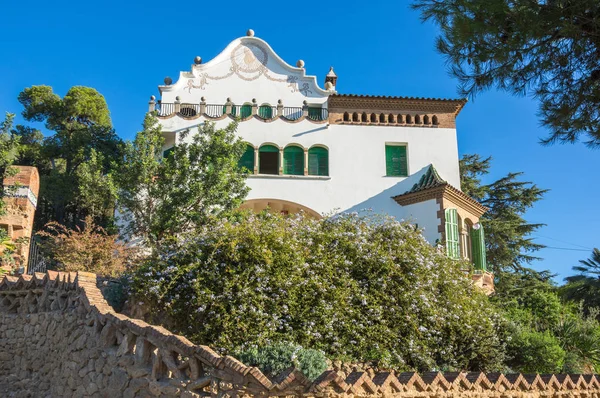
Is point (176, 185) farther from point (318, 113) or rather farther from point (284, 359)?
point (284, 359)

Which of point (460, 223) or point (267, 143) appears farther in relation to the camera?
point (267, 143)

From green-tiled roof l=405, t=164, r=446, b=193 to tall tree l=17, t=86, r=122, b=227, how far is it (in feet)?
42.1

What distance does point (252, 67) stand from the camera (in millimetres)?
23391

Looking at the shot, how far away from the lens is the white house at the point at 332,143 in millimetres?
20688

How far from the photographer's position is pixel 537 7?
7359 millimetres

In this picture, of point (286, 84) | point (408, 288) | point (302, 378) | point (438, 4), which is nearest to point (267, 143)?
point (286, 84)

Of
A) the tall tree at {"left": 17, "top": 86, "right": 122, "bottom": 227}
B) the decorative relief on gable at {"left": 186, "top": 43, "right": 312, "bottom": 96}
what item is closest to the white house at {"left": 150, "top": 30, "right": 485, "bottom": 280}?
the decorative relief on gable at {"left": 186, "top": 43, "right": 312, "bottom": 96}

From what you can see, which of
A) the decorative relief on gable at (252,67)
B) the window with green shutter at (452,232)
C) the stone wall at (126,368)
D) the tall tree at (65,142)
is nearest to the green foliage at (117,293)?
the stone wall at (126,368)

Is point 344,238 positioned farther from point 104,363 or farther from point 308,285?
point 104,363

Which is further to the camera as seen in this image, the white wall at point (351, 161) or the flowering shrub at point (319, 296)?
the white wall at point (351, 161)

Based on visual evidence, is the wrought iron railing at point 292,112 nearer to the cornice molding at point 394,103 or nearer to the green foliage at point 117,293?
the cornice molding at point 394,103

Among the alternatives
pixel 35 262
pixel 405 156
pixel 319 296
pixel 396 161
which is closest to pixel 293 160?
pixel 396 161

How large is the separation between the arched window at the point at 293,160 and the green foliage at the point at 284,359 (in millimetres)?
12648

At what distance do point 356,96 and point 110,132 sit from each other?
1311 cm
